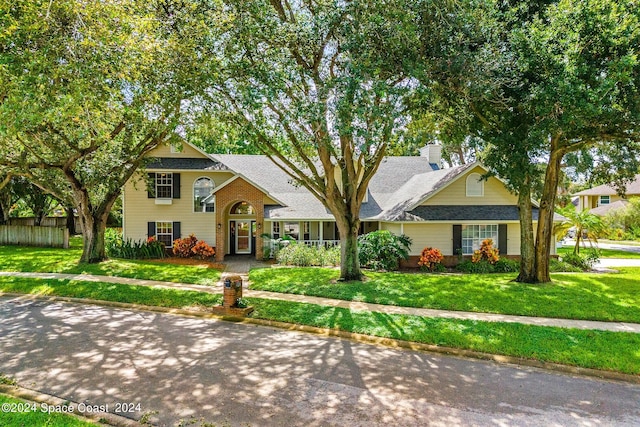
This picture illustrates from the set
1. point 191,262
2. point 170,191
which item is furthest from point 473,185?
point 170,191

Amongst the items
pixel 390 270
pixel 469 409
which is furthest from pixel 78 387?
pixel 390 270

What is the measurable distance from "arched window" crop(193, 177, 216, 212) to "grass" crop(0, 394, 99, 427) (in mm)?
17861

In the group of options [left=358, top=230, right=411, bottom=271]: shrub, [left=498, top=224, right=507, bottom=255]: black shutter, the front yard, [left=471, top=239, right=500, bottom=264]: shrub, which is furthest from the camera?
[left=498, top=224, right=507, bottom=255]: black shutter

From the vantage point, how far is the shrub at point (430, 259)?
18.6 m

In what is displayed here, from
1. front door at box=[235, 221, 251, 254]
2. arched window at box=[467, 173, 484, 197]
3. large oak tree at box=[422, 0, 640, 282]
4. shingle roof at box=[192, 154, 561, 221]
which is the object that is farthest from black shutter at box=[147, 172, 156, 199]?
arched window at box=[467, 173, 484, 197]

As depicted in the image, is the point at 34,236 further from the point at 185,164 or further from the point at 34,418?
the point at 34,418

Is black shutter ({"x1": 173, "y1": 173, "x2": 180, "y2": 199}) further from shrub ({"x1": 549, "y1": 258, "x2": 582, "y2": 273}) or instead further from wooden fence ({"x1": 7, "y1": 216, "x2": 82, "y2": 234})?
shrub ({"x1": 549, "y1": 258, "x2": 582, "y2": 273})

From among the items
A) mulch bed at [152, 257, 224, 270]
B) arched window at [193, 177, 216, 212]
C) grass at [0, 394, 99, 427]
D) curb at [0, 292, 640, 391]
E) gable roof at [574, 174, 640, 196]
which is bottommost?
curb at [0, 292, 640, 391]

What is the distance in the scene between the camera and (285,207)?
843 inches

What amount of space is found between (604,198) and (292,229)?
130 ft

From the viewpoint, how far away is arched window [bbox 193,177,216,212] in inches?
898

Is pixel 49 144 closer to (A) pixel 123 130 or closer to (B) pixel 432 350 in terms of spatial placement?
(A) pixel 123 130

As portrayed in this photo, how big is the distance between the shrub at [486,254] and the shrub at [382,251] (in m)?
3.48

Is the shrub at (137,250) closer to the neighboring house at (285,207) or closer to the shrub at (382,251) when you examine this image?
the neighboring house at (285,207)
